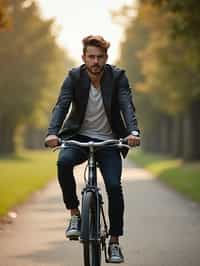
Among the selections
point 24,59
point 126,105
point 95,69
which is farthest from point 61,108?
point 24,59

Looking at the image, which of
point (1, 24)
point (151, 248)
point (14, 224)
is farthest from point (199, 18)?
point (151, 248)

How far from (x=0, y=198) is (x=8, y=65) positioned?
2685 cm

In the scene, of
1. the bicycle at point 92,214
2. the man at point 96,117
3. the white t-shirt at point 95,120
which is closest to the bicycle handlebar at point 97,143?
the bicycle at point 92,214

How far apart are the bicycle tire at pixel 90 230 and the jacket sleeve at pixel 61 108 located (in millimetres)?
609

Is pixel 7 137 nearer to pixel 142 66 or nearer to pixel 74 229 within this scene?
pixel 142 66

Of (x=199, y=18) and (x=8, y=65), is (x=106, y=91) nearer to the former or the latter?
(x=199, y=18)

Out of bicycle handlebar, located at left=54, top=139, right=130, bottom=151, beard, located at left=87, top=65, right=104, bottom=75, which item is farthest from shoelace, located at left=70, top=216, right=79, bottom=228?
beard, located at left=87, top=65, right=104, bottom=75

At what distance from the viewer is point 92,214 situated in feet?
23.0

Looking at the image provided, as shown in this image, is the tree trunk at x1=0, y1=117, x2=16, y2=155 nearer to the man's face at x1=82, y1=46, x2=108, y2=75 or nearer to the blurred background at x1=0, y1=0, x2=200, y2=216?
the blurred background at x1=0, y1=0, x2=200, y2=216

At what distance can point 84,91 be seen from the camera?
23.6ft

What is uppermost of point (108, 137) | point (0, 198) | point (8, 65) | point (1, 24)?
point (8, 65)

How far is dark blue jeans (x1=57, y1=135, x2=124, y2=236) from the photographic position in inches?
283

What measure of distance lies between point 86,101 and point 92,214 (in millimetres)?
950

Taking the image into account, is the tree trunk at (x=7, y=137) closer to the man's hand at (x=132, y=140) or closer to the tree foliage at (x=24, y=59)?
the tree foliage at (x=24, y=59)
